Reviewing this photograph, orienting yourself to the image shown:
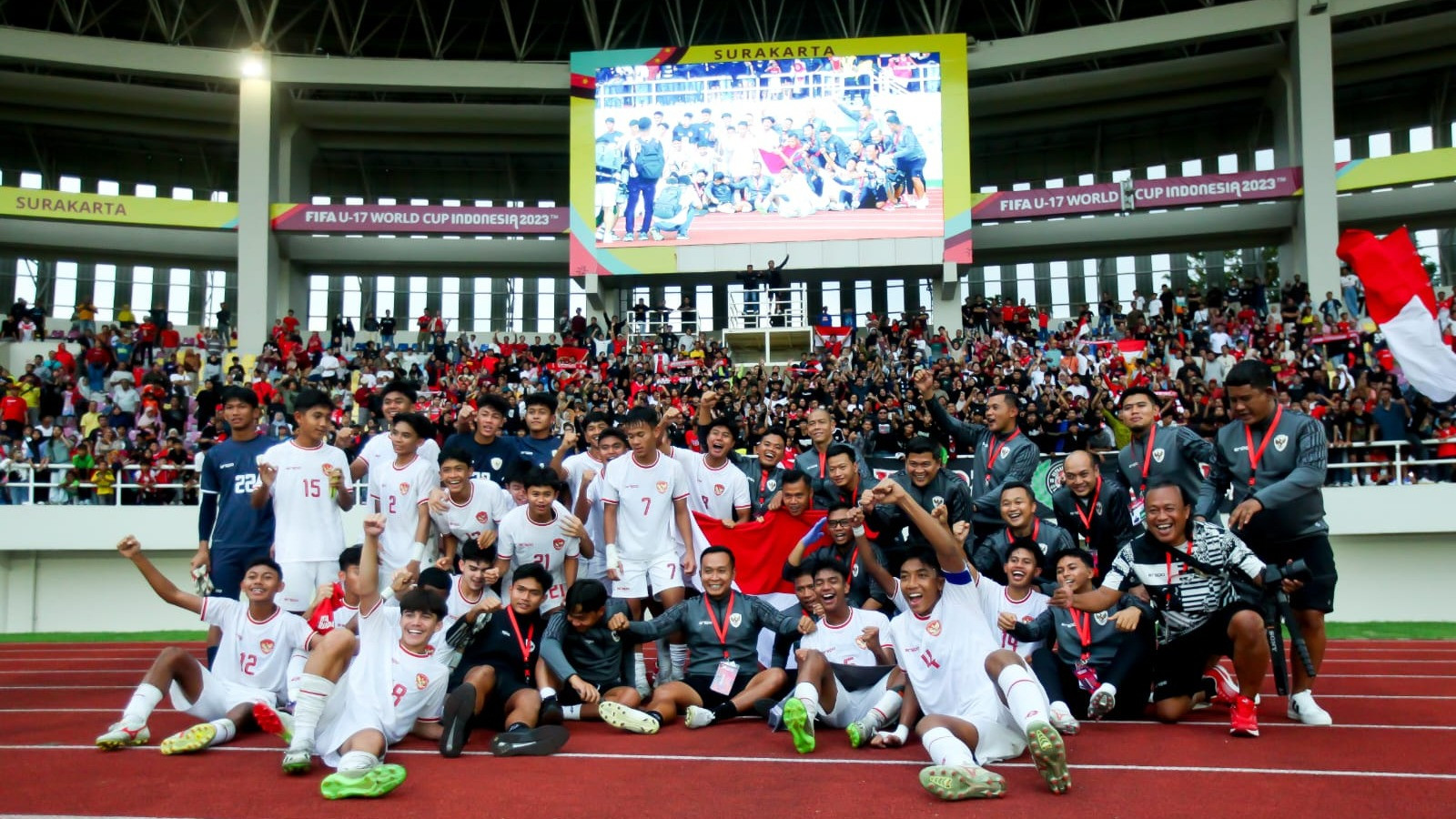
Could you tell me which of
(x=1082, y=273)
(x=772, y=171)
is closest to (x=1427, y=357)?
(x=772, y=171)

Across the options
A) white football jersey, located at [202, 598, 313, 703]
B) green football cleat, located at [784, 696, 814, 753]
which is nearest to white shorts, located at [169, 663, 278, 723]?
white football jersey, located at [202, 598, 313, 703]

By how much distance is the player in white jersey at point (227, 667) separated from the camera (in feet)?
20.8

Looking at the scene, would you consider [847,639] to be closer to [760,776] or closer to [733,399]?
[760,776]

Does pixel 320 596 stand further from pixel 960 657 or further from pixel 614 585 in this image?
pixel 960 657

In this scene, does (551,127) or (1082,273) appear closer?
(551,127)

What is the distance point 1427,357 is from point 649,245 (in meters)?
19.0

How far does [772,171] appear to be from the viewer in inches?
1096

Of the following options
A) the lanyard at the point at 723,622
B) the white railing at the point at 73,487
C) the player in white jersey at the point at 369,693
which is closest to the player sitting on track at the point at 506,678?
the player in white jersey at the point at 369,693

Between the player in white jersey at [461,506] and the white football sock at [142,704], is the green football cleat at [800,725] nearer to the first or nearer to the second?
the player in white jersey at [461,506]

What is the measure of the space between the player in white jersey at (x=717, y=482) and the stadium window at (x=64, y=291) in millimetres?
31029

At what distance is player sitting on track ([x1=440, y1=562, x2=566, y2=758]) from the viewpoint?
6219mm

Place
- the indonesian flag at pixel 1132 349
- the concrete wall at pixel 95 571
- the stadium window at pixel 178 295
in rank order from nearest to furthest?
the concrete wall at pixel 95 571 → the indonesian flag at pixel 1132 349 → the stadium window at pixel 178 295

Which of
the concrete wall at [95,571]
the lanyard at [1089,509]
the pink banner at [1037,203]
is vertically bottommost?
the concrete wall at [95,571]

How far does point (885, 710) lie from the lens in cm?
637
